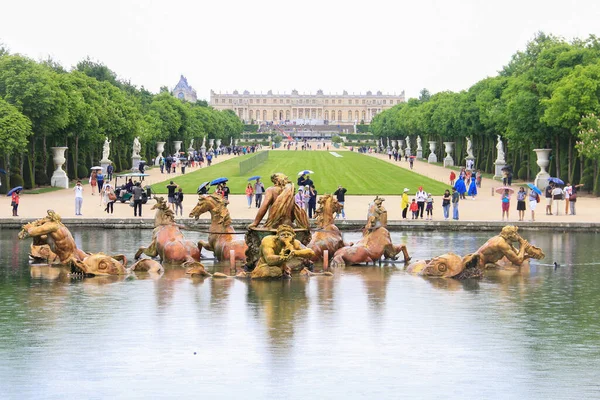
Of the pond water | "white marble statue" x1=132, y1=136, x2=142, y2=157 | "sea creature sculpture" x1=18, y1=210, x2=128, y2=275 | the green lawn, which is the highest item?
"white marble statue" x1=132, y1=136, x2=142, y2=157

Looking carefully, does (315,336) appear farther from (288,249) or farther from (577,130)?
(577,130)

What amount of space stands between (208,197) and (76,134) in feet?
153

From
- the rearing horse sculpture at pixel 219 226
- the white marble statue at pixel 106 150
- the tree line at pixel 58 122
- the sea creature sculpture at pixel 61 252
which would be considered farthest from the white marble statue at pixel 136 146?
the rearing horse sculpture at pixel 219 226

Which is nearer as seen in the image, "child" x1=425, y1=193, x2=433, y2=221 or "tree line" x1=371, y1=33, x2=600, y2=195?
"child" x1=425, y1=193, x2=433, y2=221

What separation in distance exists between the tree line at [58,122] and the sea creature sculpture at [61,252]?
28.9 m

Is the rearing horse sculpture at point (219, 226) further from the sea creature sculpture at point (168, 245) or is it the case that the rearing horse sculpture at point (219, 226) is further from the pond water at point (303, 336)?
the pond water at point (303, 336)

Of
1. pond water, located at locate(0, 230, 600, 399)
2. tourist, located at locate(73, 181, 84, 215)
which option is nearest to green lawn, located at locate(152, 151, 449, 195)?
tourist, located at locate(73, 181, 84, 215)

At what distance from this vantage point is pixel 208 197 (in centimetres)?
2989

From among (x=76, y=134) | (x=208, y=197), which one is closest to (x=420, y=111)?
(x=76, y=134)

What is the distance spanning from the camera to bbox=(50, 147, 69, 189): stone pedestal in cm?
6750

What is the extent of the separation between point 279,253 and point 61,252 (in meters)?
6.32

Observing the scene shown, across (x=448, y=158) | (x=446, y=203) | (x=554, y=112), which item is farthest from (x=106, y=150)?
(x=446, y=203)

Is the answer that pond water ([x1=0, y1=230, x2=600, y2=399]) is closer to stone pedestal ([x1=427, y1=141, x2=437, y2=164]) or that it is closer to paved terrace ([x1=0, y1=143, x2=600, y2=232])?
paved terrace ([x1=0, y1=143, x2=600, y2=232])

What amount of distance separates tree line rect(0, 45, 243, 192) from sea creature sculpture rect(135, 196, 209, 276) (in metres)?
29.8
